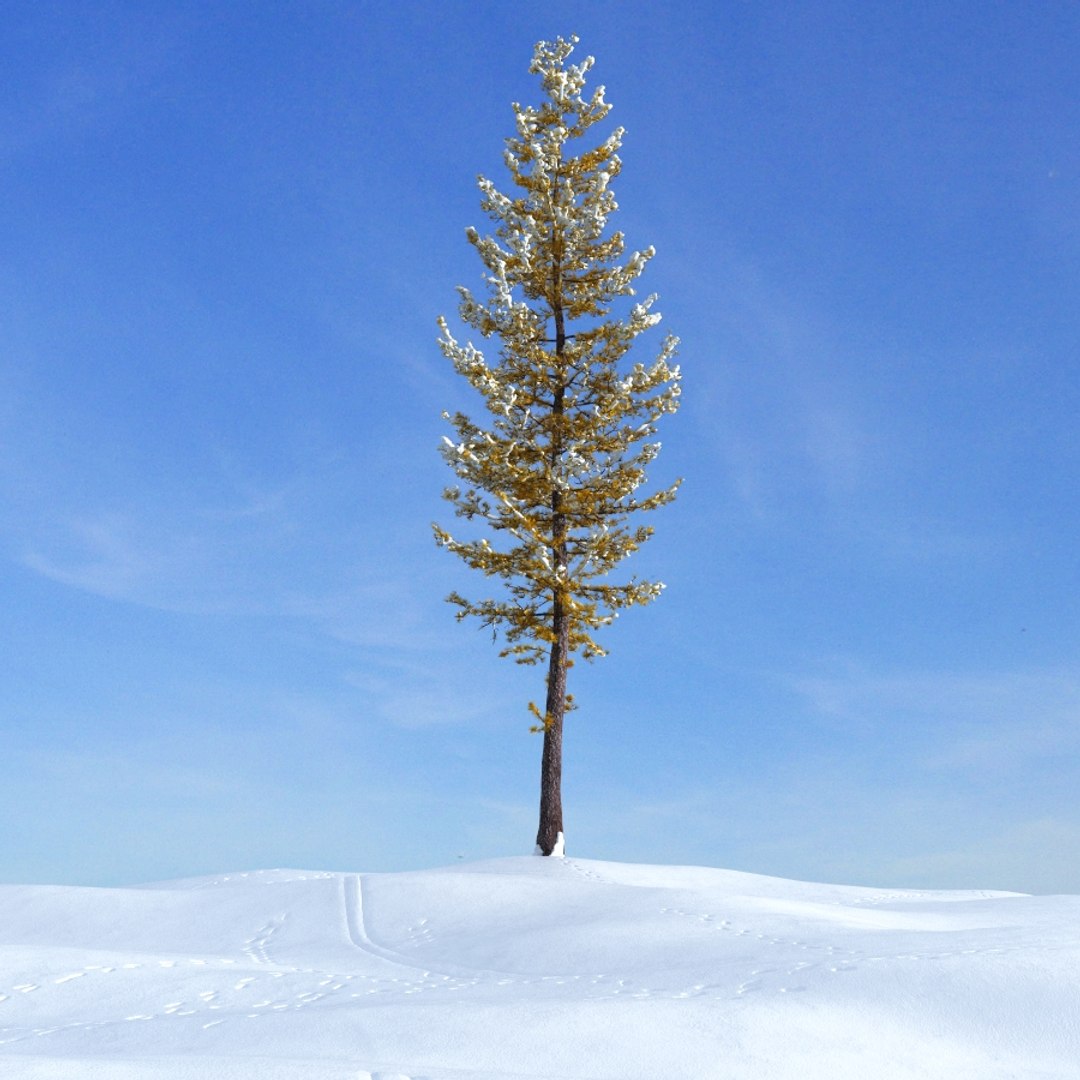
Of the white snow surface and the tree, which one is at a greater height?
the tree

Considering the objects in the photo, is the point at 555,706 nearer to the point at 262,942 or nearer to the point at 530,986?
the point at 262,942

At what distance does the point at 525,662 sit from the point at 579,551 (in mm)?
2628

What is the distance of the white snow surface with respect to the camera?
778 centimetres

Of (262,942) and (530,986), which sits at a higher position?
(262,942)

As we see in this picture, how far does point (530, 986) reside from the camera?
1073cm

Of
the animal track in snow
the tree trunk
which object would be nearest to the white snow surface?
the animal track in snow

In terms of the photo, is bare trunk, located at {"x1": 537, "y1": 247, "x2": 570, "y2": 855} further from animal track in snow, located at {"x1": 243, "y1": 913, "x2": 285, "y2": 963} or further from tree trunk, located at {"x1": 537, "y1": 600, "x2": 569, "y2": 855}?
animal track in snow, located at {"x1": 243, "y1": 913, "x2": 285, "y2": 963}

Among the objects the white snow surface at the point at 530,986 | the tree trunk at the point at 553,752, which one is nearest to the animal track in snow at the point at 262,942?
the white snow surface at the point at 530,986

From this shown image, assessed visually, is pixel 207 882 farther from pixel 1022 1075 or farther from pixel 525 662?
pixel 1022 1075

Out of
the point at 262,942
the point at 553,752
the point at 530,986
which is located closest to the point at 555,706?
the point at 553,752

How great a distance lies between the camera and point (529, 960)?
12.6 metres

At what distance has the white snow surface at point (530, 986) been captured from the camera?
Result: 7.78 meters

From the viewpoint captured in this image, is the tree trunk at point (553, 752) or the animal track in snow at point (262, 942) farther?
the tree trunk at point (553, 752)

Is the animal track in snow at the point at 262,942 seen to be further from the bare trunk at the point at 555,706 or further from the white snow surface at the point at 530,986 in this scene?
the bare trunk at the point at 555,706
